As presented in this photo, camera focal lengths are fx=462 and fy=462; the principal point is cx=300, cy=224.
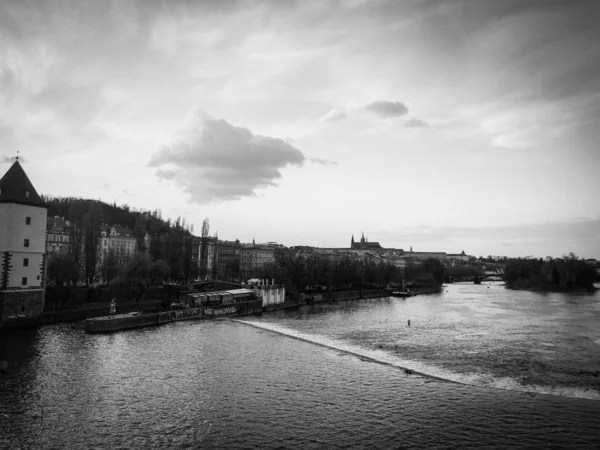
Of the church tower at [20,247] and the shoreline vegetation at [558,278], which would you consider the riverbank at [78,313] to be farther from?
the shoreline vegetation at [558,278]

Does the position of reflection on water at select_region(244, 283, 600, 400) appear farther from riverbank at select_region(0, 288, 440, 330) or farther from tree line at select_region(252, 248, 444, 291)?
tree line at select_region(252, 248, 444, 291)

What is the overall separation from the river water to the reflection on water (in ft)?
0.76

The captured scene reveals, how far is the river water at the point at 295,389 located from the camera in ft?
71.5

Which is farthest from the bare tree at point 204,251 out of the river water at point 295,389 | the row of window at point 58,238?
the river water at point 295,389

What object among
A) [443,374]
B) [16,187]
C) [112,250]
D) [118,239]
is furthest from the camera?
[118,239]

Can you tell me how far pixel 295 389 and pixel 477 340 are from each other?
26603 mm

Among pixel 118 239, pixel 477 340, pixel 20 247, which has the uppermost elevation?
pixel 118 239

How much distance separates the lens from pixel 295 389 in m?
29.2

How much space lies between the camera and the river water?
21797mm

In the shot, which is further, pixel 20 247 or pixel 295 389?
pixel 20 247

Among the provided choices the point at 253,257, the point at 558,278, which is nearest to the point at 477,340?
the point at 558,278

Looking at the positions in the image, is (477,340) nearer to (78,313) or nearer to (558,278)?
(78,313)

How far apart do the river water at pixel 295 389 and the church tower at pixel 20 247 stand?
14.8 feet

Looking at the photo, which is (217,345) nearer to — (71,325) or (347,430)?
(71,325)
